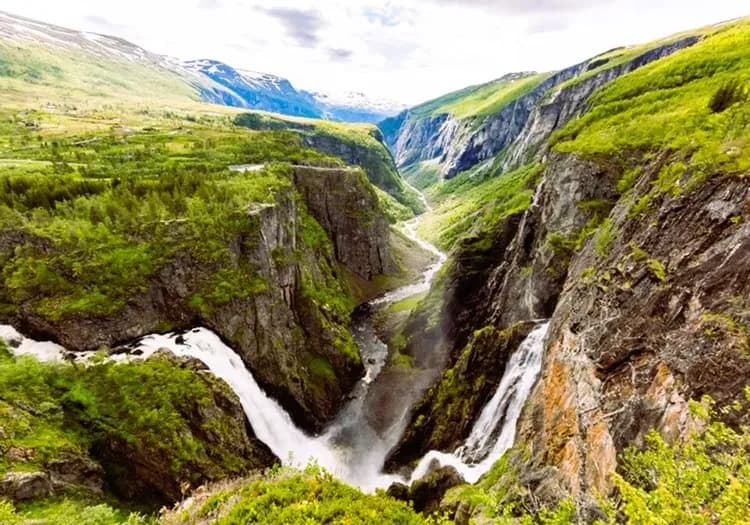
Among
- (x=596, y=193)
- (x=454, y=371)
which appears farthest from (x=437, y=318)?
(x=596, y=193)

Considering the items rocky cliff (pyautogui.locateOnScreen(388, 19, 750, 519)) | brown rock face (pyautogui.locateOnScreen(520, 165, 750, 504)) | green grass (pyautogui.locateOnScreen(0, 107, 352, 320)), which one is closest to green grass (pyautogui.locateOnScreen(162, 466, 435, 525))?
rocky cliff (pyautogui.locateOnScreen(388, 19, 750, 519))

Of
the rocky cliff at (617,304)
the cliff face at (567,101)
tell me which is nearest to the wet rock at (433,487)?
the rocky cliff at (617,304)

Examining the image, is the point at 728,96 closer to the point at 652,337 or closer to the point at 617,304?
the point at 617,304

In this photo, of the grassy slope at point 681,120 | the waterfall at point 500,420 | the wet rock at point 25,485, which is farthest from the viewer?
the waterfall at point 500,420

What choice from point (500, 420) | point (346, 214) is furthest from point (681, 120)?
point (346, 214)

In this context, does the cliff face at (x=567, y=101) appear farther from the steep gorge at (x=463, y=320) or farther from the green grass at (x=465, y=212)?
the steep gorge at (x=463, y=320)
